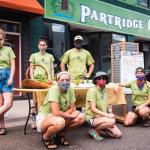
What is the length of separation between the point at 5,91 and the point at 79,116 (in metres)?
1.44

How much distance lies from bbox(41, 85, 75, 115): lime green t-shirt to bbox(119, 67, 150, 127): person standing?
6.81ft

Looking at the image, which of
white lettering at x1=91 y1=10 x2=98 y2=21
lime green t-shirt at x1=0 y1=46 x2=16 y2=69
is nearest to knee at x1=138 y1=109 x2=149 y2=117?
lime green t-shirt at x1=0 y1=46 x2=16 y2=69

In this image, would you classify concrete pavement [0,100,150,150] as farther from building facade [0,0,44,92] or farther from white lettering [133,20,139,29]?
white lettering [133,20,139,29]

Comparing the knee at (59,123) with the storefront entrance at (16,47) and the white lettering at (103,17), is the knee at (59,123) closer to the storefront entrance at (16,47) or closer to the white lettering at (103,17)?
the storefront entrance at (16,47)

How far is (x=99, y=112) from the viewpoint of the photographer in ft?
21.1

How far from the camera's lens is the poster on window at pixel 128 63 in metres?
9.09

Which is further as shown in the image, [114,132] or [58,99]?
[114,132]

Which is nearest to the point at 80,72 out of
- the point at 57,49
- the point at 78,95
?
the point at 78,95

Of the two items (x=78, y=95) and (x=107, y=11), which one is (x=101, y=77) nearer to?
(x=78, y=95)

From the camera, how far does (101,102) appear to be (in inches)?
260

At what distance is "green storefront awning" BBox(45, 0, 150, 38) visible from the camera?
14406mm

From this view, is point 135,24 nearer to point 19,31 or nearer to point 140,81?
point 19,31

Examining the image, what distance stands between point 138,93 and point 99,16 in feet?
30.3

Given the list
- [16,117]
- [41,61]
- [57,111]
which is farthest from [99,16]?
[57,111]
